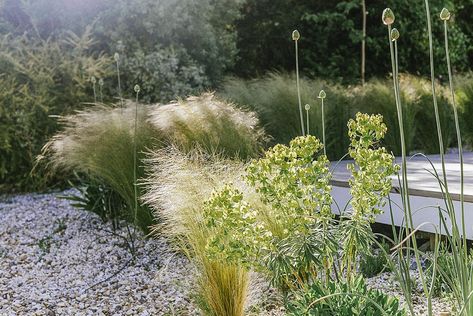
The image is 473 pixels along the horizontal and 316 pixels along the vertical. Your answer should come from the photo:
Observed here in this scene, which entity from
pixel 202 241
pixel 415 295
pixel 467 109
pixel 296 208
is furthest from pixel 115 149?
pixel 467 109

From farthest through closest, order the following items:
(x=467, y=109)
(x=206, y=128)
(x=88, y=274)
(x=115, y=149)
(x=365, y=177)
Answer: (x=467, y=109) < (x=206, y=128) < (x=115, y=149) < (x=88, y=274) < (x=365, y=177)

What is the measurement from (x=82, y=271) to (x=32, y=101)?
9.77ft

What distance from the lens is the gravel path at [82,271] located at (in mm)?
3549

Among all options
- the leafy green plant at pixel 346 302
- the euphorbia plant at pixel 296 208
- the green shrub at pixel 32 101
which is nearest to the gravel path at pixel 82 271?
the euphorbia plant at pixel 296 208

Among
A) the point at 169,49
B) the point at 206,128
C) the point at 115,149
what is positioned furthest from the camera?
the point at 169,49

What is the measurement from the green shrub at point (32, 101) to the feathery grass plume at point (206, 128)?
2213mm

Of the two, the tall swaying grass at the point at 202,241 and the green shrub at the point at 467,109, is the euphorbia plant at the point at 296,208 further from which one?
the green shrub at the point at 467,109

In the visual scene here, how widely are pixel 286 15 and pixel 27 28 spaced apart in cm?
460

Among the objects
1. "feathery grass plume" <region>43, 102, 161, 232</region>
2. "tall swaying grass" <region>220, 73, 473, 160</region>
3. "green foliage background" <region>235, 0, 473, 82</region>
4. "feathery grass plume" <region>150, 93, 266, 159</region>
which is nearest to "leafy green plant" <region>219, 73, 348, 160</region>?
"tall swaying grass" <region>220, 73, 473, 160</region>

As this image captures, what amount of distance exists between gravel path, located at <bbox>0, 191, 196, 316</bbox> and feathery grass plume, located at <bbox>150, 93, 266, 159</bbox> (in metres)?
0.68

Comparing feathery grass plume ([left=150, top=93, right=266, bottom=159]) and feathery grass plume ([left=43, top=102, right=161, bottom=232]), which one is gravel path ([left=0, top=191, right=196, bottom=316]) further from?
feathery grass plume ([left=150, top=93, right=266, bottom=159])

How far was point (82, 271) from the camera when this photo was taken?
417 cm

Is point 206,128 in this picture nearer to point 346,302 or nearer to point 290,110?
point 290,110

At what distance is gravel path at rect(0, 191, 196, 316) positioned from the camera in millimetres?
3549
